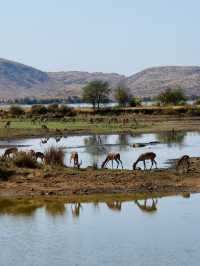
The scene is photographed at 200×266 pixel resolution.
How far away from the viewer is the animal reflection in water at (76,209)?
22.9 meters

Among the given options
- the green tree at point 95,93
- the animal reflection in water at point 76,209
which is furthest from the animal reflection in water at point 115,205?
the green tree at point 95,93

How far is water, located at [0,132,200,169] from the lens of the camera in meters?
39.4

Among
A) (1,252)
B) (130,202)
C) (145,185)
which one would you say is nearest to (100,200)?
(130,202)

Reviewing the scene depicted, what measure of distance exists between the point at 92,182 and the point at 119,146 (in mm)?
20902

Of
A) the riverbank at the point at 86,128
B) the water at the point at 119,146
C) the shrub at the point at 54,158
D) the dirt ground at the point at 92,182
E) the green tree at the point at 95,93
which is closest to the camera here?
the dirt ground at the point at 92,182

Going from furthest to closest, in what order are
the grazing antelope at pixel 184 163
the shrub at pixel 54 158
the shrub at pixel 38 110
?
the shrub at pixel 38 110 < the shrub at pixel 54 158 < the grazing antelope at pixel 184 163

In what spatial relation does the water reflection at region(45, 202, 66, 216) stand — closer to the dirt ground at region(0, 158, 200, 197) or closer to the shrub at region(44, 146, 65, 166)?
the dirt ground at region(0, 158, 200, 197)

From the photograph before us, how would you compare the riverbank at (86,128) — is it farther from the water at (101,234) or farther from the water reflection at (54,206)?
the water at (101,234)

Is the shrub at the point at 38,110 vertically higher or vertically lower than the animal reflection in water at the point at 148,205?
higher

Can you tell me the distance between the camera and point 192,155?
40.7 m

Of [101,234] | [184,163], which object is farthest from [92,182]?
[101,234]

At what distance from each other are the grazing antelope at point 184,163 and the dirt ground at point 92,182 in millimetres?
967

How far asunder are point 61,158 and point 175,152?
484 inches

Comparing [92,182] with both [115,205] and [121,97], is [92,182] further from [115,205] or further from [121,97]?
[121,97]
